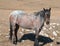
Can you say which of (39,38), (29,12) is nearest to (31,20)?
(39,38)

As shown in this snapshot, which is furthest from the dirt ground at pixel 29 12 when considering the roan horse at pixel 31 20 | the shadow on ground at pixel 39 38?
the roan horse at pixel 31 20

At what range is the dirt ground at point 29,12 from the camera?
10.7m

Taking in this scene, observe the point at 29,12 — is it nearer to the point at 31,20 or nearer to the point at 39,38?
the point at 39,38

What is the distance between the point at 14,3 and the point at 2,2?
1.07 m

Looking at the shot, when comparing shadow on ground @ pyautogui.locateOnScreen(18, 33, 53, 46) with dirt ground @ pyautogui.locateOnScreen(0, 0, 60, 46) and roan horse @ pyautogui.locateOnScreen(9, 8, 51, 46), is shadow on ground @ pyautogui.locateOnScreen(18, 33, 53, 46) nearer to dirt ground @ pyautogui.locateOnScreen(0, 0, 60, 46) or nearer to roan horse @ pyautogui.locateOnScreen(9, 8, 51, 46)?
dirt ground @ pyautogui.locateOnScreen(0, 0, 60, 46)

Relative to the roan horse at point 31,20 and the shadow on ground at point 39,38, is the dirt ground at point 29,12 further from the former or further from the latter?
the roan horse at point 31,20

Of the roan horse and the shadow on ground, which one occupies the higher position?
the roan horse

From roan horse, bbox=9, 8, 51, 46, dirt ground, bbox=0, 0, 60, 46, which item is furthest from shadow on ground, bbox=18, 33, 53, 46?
roan horse, bbox=9, 8, 51, 46

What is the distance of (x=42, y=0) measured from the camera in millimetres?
20141

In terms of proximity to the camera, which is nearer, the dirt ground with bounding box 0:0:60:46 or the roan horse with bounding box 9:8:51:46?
the roan horse with bounding box 9:8:51:46

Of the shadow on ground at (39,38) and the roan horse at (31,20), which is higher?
the roan horse at (31,20)

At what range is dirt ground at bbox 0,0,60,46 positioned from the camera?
10689 mm

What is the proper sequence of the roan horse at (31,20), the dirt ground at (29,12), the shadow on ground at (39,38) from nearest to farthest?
the roan horse at (31,20), the dirt ground at (29,12), the shadow on ground at (39,38)

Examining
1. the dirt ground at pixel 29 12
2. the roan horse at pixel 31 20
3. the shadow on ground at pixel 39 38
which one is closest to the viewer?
the roan horse at pixel 31 20
